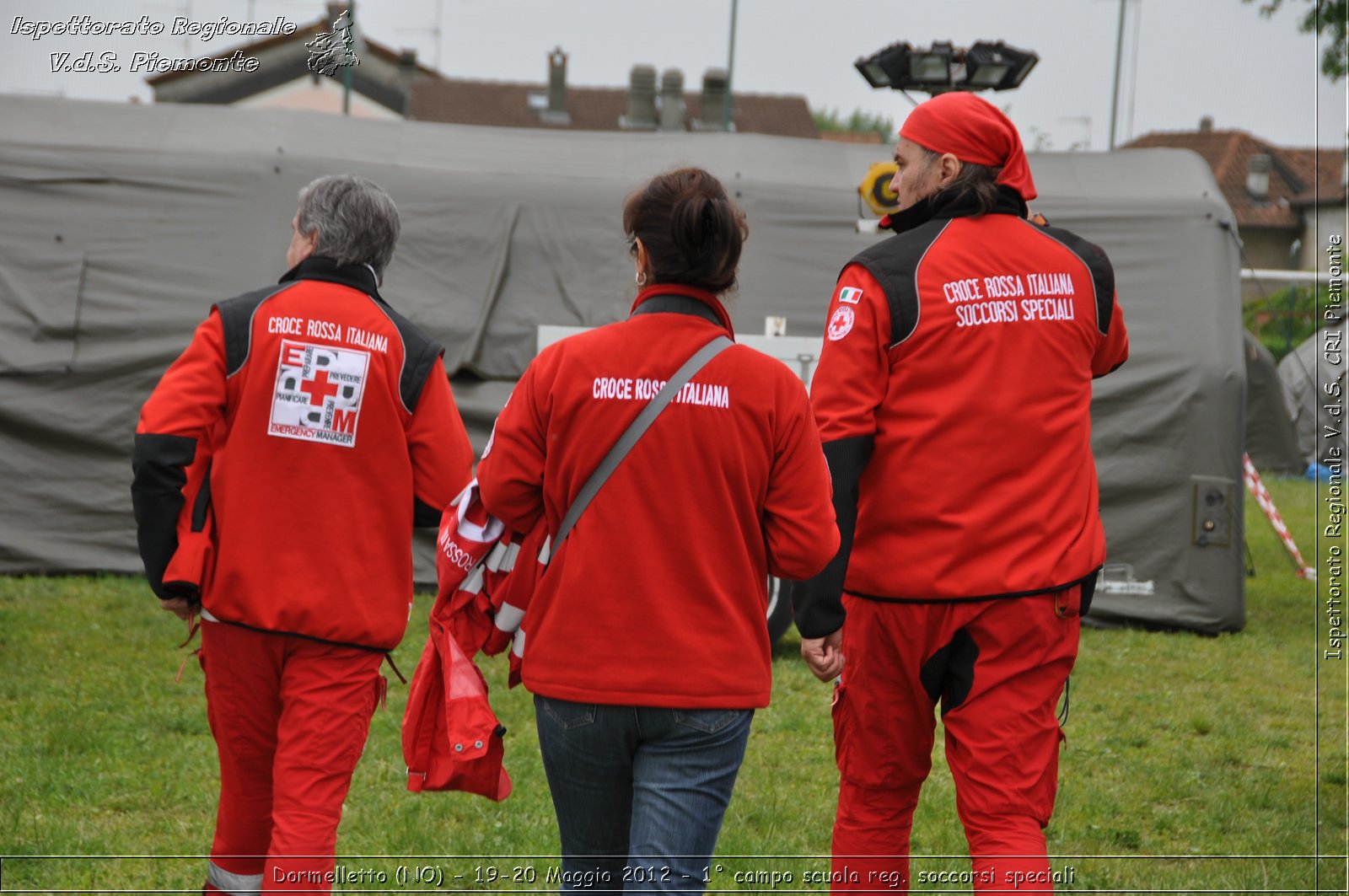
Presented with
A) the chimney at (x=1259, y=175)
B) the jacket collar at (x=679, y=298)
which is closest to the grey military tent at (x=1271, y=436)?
the jacket collar at (x=679, y=298)

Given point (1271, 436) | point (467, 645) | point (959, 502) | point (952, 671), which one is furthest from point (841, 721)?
point (1271, 436)

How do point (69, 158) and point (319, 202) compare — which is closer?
point (319, 202)

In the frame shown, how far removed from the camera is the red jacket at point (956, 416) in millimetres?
2941

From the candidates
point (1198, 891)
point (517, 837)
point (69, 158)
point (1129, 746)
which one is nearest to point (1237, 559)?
point (1129, 746)

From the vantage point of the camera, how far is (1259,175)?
4553cm

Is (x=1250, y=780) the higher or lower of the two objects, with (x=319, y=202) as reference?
lower

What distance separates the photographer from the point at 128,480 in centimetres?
831

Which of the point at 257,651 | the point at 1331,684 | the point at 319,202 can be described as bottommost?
the point at 1331,684

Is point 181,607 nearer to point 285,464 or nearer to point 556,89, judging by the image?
point 285,464

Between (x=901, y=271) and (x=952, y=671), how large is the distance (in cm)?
93

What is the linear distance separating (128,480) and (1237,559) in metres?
7.16

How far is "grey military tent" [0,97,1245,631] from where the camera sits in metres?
8.33

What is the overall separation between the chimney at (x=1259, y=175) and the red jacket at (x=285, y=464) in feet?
152

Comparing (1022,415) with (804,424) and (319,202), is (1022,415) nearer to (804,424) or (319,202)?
(804,424)
